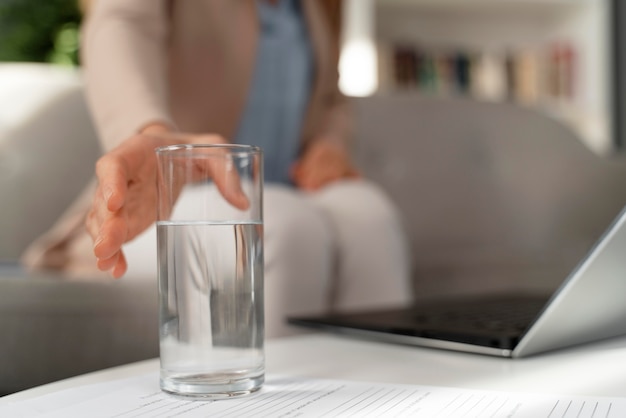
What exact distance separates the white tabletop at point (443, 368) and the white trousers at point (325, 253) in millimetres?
205

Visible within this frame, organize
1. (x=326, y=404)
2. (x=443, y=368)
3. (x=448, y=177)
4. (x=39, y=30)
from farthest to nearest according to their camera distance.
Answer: (x=39, y=30) < (x=448, y=177) < (x=443, y=368) < (x=326, y=404)

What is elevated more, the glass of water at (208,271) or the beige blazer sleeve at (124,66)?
the beige blazer sleeve at (124,66)

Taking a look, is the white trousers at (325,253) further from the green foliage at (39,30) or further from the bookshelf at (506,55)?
the bookshelf at (506,55)

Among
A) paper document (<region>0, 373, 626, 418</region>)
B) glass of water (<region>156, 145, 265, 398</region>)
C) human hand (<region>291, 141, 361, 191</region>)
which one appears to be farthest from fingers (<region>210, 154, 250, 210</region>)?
human hand (<region>291, 141, 361, 191</region>)

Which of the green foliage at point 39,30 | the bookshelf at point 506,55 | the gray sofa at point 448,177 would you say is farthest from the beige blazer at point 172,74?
the bookshelf at point 506,55

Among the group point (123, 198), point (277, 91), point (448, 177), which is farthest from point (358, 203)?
point (448, 177)

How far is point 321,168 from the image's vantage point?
1.20 meters

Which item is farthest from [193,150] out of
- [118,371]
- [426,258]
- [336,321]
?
[426,258]

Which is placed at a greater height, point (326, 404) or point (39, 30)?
point (39, 30)

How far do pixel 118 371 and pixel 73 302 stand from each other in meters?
0.38

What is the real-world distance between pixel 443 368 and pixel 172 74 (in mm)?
711

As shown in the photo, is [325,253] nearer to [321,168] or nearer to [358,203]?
[358,203]

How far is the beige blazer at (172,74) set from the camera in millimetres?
794

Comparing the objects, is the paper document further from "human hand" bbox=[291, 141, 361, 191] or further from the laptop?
"human hand" bbox=[291, 141, 361, 191]
